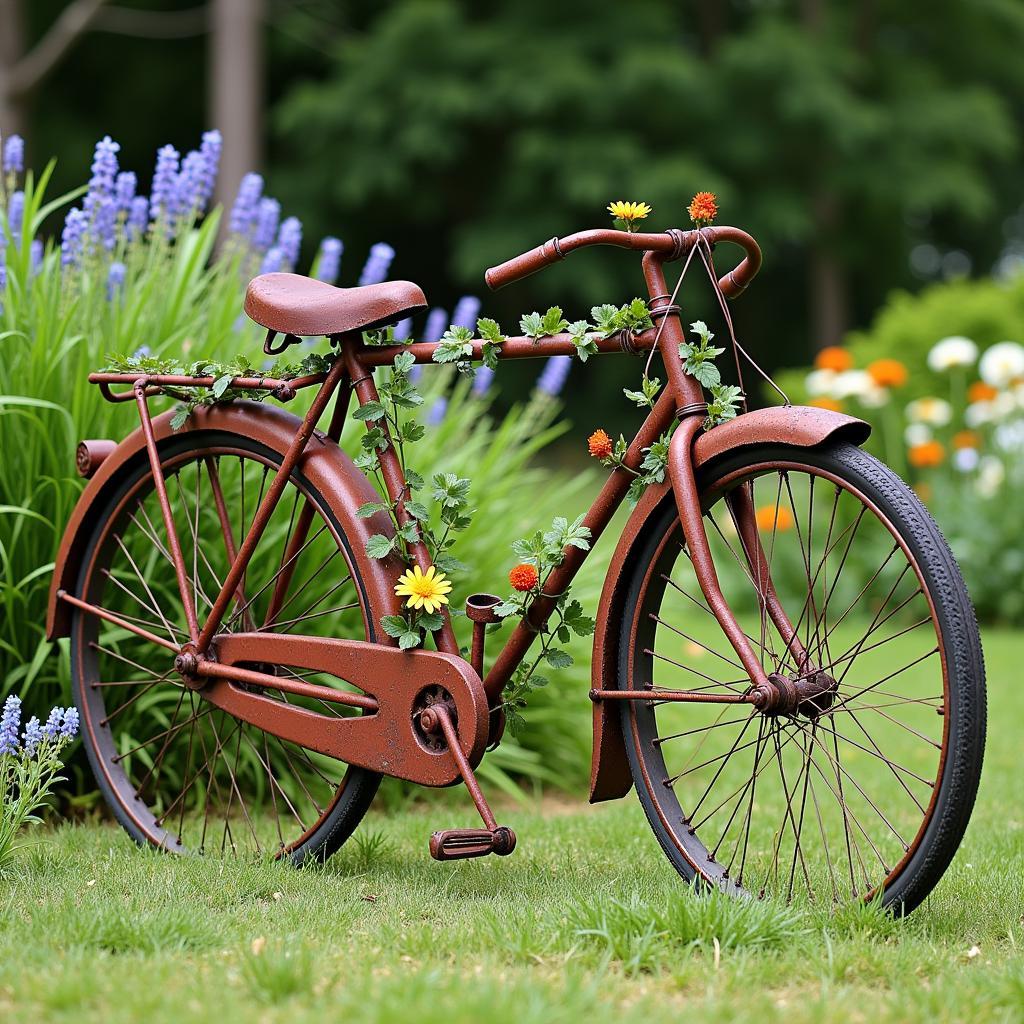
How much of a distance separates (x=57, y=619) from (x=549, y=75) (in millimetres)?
15509

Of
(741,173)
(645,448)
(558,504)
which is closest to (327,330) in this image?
(645,448)

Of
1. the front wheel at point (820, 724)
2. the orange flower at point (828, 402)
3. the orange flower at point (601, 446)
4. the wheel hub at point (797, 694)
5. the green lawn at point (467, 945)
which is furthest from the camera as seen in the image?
the orange flower at point (828, 402)

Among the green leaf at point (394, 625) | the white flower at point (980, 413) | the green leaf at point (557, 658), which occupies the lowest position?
the green leaf at point (557, 658)

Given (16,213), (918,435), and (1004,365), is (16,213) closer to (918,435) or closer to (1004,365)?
(1004,365)

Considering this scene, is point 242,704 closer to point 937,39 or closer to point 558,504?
point 558,504

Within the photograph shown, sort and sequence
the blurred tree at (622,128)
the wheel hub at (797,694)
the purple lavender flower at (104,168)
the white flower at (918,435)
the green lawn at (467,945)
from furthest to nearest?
the blurred tree at (622,128)
the white flower at (918,435)
the purple lavender flower at (104,168)
the wheel hub at (797,694)
the green lawn at (467,945)

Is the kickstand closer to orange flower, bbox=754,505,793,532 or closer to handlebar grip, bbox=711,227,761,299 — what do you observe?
handlebar grip, bbox=711,227,761,299

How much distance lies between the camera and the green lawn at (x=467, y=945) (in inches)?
83.1

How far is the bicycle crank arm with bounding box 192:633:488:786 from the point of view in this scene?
2.89 metres

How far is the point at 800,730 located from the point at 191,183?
8.48 ft

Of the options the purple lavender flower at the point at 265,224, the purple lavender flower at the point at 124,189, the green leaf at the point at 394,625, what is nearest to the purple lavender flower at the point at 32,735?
the green leaf at the point at 394,625

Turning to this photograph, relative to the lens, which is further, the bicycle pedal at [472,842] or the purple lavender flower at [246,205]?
the purple lavender flower at [246,205]

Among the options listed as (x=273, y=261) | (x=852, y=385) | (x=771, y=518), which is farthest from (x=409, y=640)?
(x=852, y=385)

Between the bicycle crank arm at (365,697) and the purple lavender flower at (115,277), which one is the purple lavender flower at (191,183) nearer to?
the purple lavender flower at (115,277)
